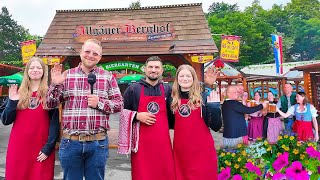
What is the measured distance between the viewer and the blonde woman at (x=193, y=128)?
3.26 m

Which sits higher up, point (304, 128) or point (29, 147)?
point (29, 147)

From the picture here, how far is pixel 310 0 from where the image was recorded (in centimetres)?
5956

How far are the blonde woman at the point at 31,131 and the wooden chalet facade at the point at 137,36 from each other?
5085 millimetres

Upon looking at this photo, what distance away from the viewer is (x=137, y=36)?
8477 millimetres

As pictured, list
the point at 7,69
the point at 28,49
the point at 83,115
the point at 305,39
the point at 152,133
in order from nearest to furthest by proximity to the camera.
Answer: the point at 83,115
the point at 152,133
the point at 7,69
the point at 28,49
the point at 305,39

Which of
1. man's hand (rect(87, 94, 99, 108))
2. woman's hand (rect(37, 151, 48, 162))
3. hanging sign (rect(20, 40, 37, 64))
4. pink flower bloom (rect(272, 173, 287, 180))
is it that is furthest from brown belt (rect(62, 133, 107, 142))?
hanging sign (rect(20, 40, 37, 64))

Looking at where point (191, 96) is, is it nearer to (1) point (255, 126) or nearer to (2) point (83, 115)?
(2) point (83, 115)

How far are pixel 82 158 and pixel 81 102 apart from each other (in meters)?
0.50

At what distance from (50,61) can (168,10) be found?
3.91 meters

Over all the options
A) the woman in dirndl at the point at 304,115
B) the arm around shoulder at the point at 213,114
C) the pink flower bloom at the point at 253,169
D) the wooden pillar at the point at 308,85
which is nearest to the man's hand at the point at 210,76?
the arm around shoulder at the point at 213,114

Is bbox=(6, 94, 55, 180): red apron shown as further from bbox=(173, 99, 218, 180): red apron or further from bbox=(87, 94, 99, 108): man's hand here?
bbox=(173, 99, 218, 180): red apron

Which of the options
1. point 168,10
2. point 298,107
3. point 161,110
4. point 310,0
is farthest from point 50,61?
point 310,0

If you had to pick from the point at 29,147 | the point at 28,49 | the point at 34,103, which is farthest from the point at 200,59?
the point at 28,49

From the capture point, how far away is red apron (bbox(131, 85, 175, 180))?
3170 millimetres
